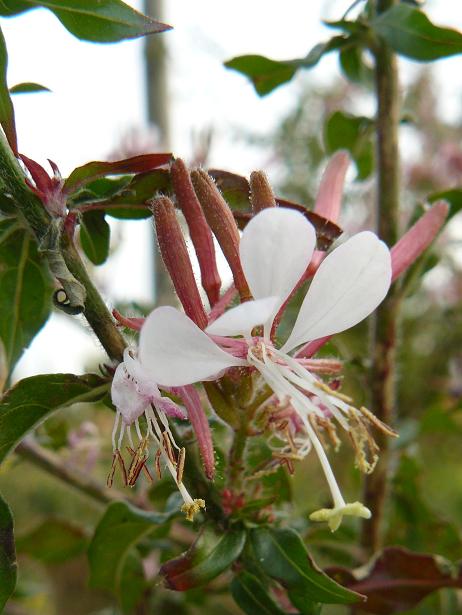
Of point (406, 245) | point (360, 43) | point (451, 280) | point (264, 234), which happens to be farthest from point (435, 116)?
point (264, 234)

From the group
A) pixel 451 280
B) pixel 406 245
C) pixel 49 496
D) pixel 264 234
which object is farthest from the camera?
pixel 49 496

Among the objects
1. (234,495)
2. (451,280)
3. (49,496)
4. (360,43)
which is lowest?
(49,496)

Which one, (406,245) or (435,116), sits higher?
(406,245)

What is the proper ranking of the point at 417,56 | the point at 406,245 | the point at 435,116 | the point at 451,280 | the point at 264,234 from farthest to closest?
the point at 435,116 → the point at 451,280 → the point at 417,56 → the point at 406,245 → the point at 264,234

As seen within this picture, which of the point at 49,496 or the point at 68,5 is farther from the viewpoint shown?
the point at 49,496

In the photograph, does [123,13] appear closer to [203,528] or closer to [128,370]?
[128,370]

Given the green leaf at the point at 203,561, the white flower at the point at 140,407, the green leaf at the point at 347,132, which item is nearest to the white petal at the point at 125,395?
the white flower at the point at 140,407

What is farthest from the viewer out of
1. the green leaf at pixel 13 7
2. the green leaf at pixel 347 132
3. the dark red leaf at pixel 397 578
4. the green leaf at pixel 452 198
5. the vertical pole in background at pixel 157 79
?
the vertical pole in background at pixel 157 79

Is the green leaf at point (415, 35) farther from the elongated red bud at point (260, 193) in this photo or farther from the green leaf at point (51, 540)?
the green leaf at point (51, 540)
